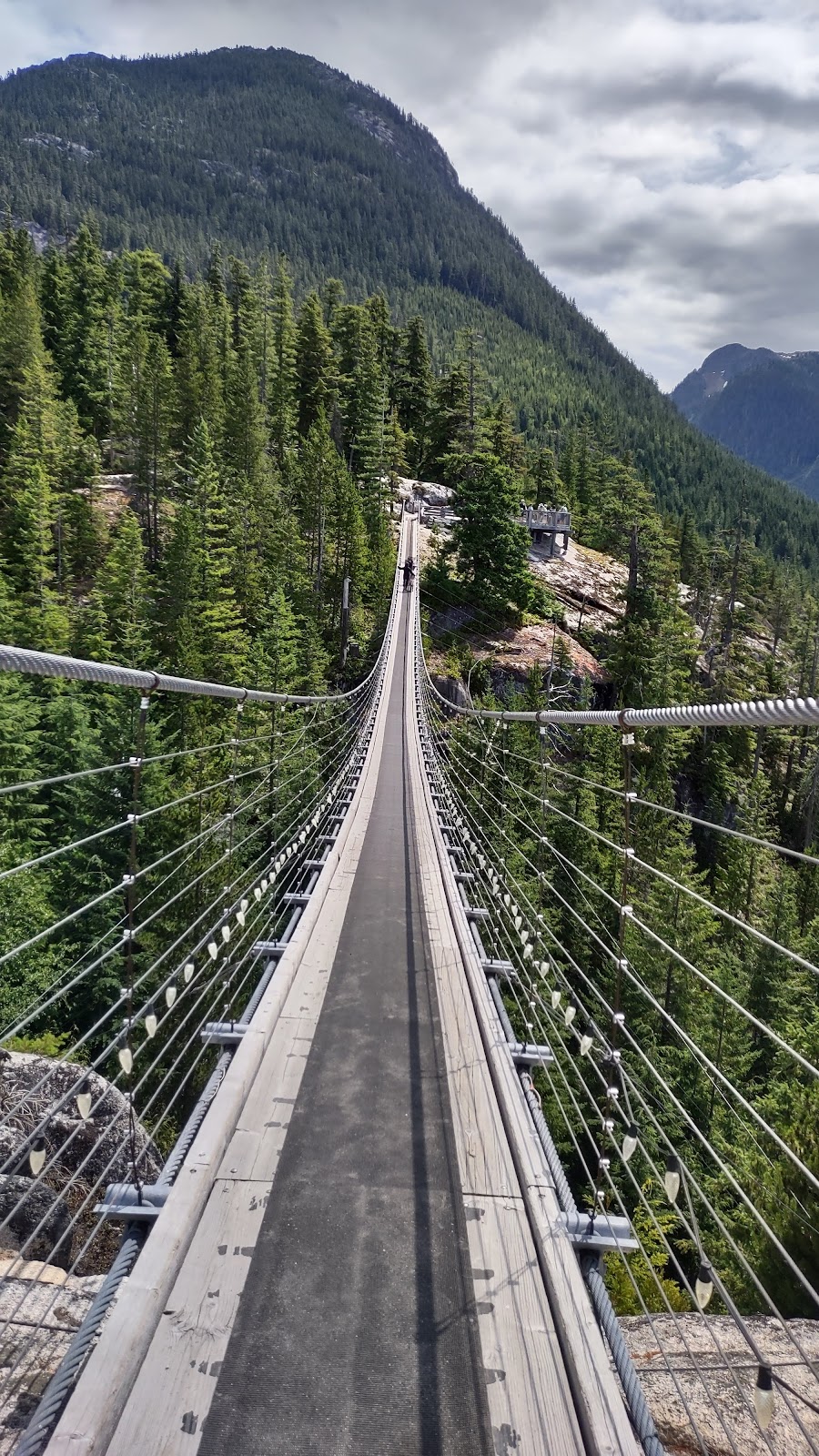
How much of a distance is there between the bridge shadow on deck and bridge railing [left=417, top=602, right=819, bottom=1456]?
0.34 metres

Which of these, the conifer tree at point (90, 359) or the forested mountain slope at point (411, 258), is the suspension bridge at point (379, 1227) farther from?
the forested mountain slope at point (411, 258)

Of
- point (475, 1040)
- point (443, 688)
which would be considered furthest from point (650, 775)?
point (475, 1040)

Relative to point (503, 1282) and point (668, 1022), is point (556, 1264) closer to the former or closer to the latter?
point (503, 1282)

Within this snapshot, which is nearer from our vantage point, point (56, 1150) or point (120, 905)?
point (56, 1150)

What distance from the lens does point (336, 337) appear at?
4025cm

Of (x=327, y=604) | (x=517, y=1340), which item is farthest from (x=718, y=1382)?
(x=327, y=604)

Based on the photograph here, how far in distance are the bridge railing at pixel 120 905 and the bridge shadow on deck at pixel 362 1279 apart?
0.31 m

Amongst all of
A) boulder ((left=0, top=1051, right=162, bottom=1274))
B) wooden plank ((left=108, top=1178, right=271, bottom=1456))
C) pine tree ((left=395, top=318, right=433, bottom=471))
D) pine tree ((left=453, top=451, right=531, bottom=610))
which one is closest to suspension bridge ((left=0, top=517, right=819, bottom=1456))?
wooden plank ((left=108, top=1178, right=271, bottom=1456))

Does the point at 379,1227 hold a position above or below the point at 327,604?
below

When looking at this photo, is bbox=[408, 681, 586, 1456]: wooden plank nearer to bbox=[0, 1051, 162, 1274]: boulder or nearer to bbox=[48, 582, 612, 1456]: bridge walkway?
bbox=[48, 582, 612, 1456]: bridge walkway

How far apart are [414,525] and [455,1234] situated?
1407 inches

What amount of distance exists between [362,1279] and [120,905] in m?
15.4

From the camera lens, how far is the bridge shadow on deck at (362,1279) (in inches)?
59.6

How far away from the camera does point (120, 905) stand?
15930mm
